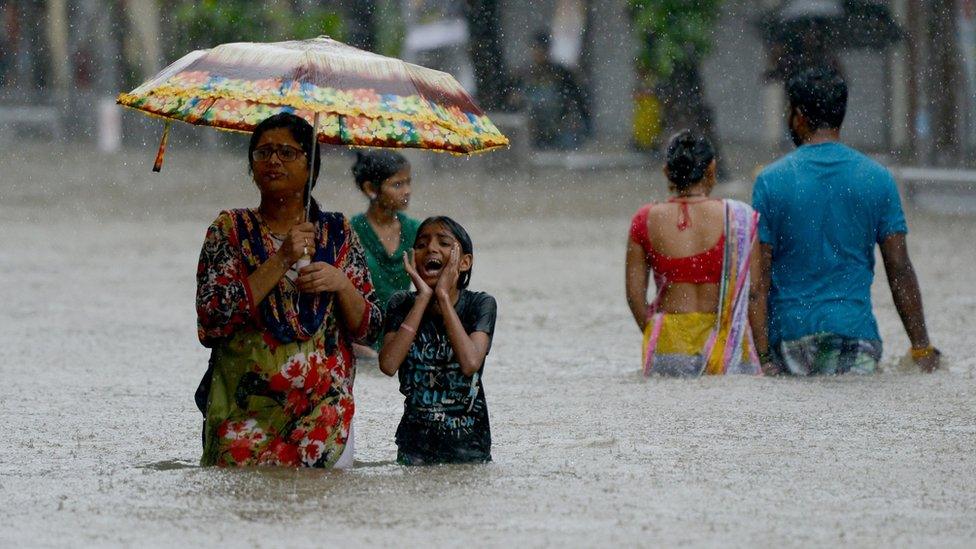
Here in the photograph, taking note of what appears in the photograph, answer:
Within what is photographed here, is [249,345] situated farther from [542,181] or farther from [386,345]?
[542,181]

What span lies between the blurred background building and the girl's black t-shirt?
650 inches

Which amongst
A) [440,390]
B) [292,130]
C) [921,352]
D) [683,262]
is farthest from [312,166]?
[921,352]

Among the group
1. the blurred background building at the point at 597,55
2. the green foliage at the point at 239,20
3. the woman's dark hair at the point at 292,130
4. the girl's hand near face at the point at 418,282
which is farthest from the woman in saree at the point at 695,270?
the green foliage at the point at 239,20

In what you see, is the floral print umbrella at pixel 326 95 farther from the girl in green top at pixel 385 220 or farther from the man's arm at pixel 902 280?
the man's arm at pixel 902 280

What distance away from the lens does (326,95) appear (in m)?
5.33

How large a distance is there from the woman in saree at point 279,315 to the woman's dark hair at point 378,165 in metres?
2.93

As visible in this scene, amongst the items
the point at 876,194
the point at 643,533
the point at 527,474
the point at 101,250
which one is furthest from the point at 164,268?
the point at 643,533

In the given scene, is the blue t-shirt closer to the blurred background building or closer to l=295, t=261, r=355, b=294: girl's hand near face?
l=295, t=261, r=355, b=294: girl's hand near face

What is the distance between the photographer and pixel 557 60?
102 feet

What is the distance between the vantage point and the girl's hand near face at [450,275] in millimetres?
5641

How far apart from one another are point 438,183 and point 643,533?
19.0 meters

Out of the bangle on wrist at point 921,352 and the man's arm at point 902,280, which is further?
the bangle on wrist at point 921,352

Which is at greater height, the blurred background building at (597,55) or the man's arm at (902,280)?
the blurred background building at (597,55)

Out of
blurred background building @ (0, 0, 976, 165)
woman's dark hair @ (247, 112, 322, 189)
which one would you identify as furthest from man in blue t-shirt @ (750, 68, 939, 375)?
blurred background building @ (0, 0, 976, 165)
